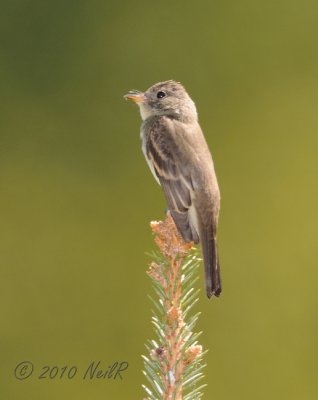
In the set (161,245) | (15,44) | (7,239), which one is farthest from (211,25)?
(161,245)

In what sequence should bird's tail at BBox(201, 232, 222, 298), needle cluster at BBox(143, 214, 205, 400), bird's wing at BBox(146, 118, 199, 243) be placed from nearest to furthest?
needle cluster at BBox(143, 214, 205, 400), bird's tail at BBox(201, 232, 222, 298), bird's wing at BBox(146, 118, 199, 243)

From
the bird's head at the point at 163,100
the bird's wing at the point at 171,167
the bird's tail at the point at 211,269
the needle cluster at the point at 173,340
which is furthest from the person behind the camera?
the bird's head at the point at 163,100

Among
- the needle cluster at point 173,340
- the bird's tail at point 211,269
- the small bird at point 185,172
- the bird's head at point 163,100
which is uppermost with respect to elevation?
the bird's head at point 163,100

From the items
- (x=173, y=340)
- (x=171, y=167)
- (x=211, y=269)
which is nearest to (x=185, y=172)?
(x=171, y=167)

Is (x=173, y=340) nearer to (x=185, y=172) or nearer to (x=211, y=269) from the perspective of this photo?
(x=211, y=269)

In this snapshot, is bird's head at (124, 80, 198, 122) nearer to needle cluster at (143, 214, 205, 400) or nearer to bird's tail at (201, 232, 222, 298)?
bird's tail at (201, 232, 222, 298)

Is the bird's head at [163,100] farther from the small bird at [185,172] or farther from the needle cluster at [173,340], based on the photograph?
the needle cluster at [173,340]

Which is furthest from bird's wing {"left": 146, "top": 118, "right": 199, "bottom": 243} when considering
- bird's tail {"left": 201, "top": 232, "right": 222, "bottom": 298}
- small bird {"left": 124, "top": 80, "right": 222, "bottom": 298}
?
bird's tail {"left": 201, "top": 232, "right": 222, "bottom": 298}

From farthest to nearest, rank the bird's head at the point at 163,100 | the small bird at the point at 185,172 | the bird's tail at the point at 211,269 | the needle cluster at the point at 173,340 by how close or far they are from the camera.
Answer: the bird's head at the point at 163,100
the small bird at the point at 185,172
the bird's tail at the point at 211,269
the needle cluster at the point at 173,340

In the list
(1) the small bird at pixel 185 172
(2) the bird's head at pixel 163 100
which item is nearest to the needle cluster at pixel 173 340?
(1) the small bird at pixel 185 172

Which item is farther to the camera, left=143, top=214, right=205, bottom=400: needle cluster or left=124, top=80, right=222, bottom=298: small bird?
left=124, top=80, right=222, bottom=298: small bird

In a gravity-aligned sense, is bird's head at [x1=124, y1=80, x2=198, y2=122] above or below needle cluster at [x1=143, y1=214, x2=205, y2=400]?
above
